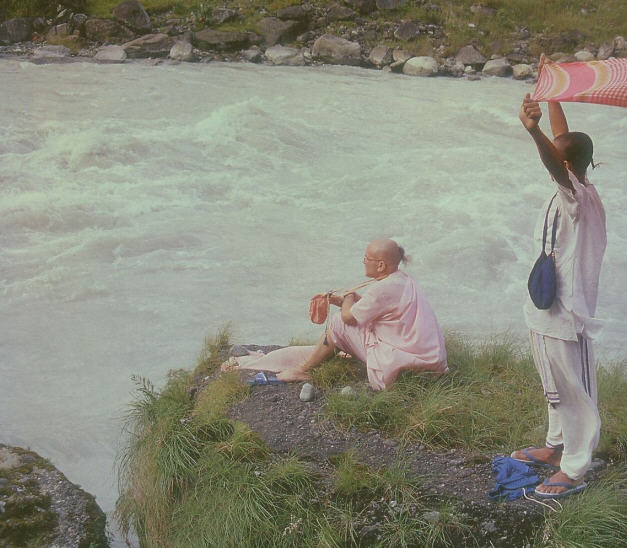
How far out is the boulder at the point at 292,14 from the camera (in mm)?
17047

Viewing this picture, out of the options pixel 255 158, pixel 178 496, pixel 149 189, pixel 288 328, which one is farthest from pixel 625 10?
pixel 178 496

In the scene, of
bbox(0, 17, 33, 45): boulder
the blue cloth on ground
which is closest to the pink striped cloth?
the blue cloth on ground

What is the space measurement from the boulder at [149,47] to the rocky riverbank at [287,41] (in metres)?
0.02

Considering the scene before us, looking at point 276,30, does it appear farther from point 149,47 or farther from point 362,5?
point 149,47

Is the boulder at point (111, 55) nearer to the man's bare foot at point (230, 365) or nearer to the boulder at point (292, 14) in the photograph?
the boulder at point (292, 14)

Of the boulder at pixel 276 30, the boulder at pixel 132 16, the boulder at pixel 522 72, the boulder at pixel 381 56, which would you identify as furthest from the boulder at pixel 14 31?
the boulder at pixel 522 72

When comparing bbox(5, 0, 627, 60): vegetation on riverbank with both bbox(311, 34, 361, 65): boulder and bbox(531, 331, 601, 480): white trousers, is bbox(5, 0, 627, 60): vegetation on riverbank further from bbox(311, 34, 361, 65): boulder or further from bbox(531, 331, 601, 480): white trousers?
bbox(531, 331, 601, 480): white trousers

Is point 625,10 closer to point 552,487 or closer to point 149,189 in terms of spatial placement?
point 149,189

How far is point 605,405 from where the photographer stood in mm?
4676

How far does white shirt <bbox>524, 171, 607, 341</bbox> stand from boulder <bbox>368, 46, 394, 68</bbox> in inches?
494

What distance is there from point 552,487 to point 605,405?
0.97m

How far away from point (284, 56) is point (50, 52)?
4236mm

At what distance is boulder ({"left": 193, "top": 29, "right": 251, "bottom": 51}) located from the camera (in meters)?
16.0

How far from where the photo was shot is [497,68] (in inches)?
601
